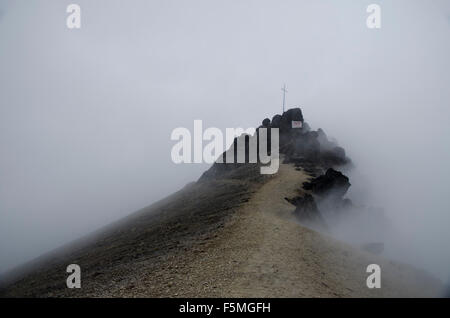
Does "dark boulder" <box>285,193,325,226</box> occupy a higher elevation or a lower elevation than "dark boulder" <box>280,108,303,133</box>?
lower

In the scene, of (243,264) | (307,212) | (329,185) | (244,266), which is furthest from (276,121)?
(244,266)

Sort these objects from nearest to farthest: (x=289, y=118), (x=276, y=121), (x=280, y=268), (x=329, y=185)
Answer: (x=280, y=268) → (x=329, y=185) → (x=289, y=118) → (x=276, y=121)

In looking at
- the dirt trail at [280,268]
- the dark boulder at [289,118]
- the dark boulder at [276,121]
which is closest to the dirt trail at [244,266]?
the dirt trail at [280,268]

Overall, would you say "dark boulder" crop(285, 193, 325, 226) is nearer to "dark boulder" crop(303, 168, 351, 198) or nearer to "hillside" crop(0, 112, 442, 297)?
"hillside" crop(0, 112, 442, 297)

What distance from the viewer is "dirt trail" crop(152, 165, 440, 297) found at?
14.2 m

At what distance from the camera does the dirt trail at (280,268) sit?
46.5 feet

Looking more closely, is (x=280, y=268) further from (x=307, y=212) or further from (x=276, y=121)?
(x=276, y=121)

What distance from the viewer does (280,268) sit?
16.0 metres

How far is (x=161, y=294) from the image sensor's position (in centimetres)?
1497

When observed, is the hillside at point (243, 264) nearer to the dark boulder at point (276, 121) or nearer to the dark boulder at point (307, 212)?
the dark boulder at point (307, 212)

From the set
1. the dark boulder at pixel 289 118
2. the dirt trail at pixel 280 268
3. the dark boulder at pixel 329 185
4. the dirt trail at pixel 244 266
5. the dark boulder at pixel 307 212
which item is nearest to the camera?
the dirt trail at pixel 280 268

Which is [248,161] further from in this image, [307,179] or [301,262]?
[301,262]

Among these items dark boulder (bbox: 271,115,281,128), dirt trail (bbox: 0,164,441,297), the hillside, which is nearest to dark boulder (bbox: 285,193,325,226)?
the hillside

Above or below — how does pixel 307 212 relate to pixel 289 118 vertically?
below
